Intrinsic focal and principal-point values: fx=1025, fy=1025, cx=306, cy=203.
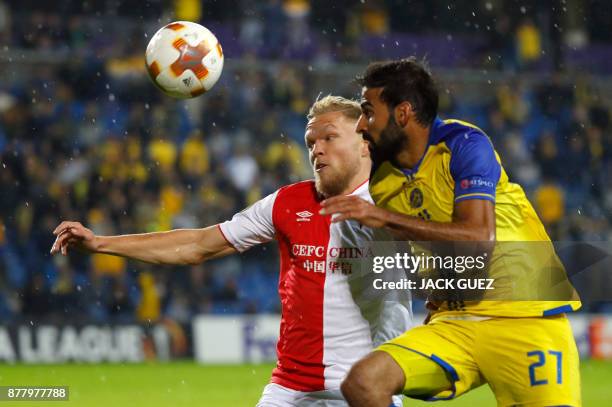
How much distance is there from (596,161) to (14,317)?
9.80m

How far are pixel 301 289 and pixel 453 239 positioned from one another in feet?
4.07

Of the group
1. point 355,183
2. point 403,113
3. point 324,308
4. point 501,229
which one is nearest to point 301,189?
point 355,183

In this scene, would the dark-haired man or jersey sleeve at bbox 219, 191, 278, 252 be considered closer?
the dark-haired man

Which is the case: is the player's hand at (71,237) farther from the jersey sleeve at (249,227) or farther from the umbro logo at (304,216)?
the umbro logo at (304,216)

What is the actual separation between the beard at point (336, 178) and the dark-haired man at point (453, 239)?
358mm

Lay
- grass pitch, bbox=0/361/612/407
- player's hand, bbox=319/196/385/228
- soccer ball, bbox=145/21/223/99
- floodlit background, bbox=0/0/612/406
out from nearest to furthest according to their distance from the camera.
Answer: player's hand, bbox=319/196/385/228 < soccer ball, bbox=145/21/223/99 < grass pitch, bbox=0/361/612/407 < floodlit background, bbox=0/0/612/406

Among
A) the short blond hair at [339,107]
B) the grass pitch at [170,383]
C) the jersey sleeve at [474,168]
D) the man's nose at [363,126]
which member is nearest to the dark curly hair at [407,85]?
the man's nose at [363,126]

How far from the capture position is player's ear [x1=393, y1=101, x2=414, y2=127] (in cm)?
465

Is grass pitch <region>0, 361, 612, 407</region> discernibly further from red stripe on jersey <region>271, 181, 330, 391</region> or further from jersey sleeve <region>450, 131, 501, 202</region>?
jersey sleeve <region>450, 131, 501, 202</region>

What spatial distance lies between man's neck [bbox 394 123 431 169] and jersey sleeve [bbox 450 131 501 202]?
0.69ft

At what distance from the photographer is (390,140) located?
466 centimetres

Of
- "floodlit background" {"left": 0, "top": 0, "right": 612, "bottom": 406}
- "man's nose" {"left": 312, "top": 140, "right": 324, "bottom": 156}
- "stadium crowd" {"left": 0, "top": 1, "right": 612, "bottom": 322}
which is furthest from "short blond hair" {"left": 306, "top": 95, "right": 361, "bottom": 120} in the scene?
"stadium crowd" {"left": 0, "top": 1, "right": 612, "bottom": 322}

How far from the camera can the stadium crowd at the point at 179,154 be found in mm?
13430

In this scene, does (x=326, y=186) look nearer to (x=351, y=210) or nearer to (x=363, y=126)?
(x=363, y=126)
